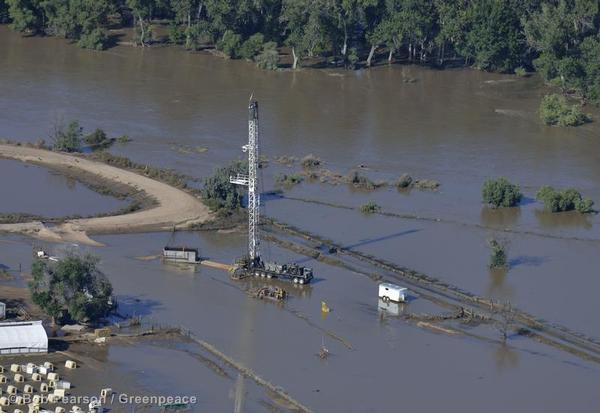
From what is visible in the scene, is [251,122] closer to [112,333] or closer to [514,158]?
[112,333]

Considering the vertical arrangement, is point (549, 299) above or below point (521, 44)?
below

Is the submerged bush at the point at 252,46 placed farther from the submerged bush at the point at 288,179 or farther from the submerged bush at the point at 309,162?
the submerged bush at the point at 288,179

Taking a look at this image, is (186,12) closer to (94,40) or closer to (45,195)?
(94,40)

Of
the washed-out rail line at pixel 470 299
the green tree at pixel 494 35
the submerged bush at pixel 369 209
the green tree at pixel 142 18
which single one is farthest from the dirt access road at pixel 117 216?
the green tree at pixel 494 35

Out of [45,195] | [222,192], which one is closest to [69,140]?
[45,195]

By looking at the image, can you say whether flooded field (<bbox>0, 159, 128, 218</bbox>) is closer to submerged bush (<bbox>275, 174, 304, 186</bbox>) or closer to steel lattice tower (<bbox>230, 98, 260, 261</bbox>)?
submerged bush (<bbox>275, 174, 304, 186</bbox>)

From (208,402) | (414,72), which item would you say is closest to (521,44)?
(414,72)
